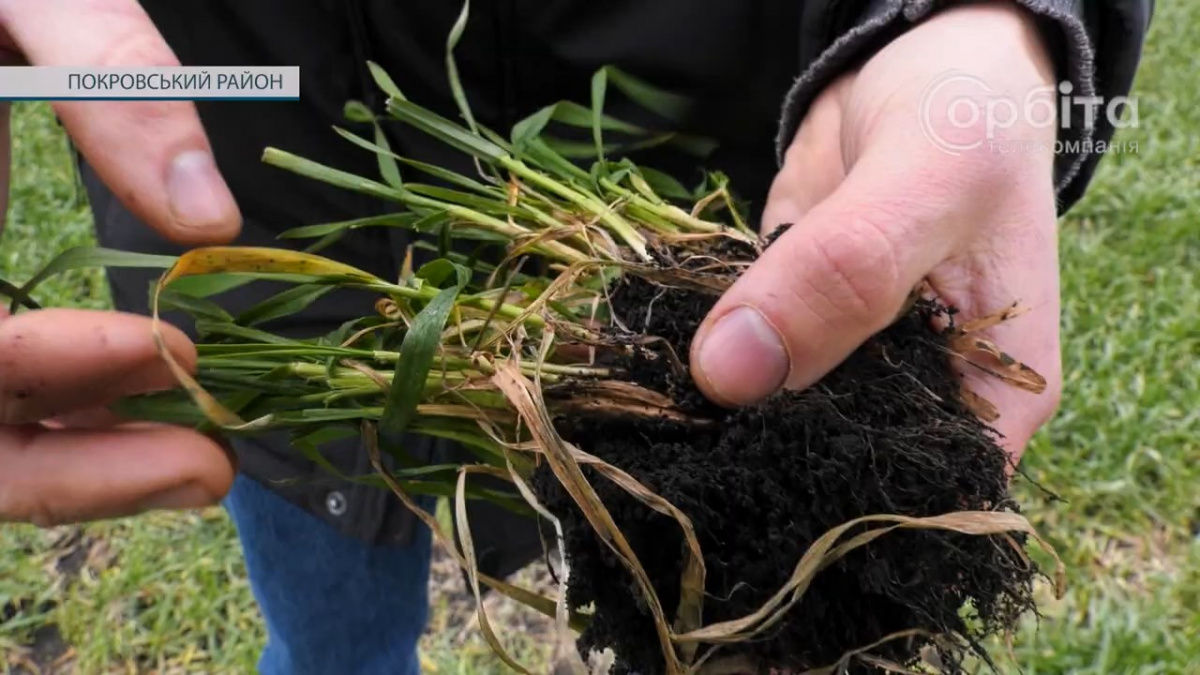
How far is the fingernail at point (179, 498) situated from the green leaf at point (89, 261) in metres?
0.16

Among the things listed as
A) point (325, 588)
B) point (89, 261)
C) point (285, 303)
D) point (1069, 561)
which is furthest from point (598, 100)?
point (1069, 561)

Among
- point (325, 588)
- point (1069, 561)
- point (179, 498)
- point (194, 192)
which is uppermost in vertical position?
point (194, 192)

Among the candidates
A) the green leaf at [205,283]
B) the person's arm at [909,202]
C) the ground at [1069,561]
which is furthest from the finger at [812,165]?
the ground at [1069,561]

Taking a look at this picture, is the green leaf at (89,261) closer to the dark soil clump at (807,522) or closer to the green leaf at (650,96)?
the dark soil clump at (807,522)

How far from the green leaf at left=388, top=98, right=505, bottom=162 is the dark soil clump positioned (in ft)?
1.02

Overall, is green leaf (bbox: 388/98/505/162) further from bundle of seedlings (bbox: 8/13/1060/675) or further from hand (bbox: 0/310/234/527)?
hand (bbox: 0/310/234/527)

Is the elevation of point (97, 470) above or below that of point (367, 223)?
below

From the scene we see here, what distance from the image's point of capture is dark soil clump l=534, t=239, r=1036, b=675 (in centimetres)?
61

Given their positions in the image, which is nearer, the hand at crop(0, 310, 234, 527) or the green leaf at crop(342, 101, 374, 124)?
the hand at crop(0, 310, 234, 527)

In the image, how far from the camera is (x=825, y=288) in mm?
643

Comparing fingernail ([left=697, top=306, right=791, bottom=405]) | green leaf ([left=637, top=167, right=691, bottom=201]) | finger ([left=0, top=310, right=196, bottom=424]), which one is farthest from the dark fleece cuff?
finger ([left=0, top=310, right=196, bottom=424])

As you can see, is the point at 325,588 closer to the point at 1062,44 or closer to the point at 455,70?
the point at 455,70

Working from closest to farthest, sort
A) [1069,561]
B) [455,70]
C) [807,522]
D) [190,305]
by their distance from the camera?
1. [807,522]
2. [190,305]
3. [455,70]
4. [1069,561]

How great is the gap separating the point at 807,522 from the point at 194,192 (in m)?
Result: 0.46
